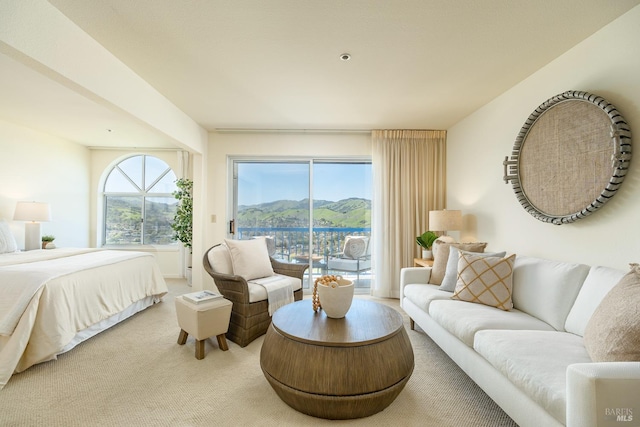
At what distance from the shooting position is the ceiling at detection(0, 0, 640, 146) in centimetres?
182

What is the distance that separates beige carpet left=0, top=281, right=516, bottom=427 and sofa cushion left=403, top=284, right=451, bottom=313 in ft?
1.39

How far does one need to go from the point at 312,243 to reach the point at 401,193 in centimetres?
155

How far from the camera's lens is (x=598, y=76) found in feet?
6.68

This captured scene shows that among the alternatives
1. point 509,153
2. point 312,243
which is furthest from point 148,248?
point 509,153

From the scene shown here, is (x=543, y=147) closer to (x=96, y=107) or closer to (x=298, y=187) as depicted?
(x=298, y=187)

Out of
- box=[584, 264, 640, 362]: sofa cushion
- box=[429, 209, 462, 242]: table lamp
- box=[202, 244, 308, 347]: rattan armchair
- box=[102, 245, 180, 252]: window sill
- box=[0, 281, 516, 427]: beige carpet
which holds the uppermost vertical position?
box=[429, 209, 462, 242]: table lamp

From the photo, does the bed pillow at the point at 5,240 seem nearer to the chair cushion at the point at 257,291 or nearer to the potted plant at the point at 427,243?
the chair cushion at the point at 257,291

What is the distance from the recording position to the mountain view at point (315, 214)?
4.54 meters

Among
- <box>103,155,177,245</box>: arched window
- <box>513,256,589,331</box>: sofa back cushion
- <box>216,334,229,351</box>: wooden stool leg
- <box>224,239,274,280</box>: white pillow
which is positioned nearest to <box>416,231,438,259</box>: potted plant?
<box>513,256,589,331</box>: sofa back cushion

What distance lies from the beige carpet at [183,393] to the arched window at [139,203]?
130 inches

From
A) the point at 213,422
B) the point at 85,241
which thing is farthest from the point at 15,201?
the point at 213,422

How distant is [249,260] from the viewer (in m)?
3.15

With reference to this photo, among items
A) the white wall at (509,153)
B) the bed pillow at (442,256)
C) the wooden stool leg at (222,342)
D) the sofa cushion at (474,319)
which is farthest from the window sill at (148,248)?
the white wall at (509,153)
